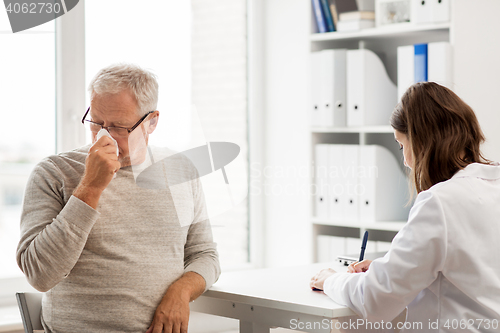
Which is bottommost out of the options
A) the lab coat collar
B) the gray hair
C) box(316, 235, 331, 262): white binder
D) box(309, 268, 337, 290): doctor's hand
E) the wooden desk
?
box(316, 235, 331, 262): white binder

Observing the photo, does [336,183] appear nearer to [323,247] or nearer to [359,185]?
[359,185]

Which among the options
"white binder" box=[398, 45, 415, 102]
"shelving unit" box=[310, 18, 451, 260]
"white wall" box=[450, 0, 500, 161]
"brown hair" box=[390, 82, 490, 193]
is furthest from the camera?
"shelving unit" box=[310, 18, 451, 260]

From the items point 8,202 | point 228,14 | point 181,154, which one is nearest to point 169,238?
point 181,154

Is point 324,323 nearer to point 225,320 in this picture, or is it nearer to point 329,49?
point 225,320

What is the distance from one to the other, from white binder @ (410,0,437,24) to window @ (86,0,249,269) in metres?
0.89

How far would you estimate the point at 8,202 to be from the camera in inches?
86.2

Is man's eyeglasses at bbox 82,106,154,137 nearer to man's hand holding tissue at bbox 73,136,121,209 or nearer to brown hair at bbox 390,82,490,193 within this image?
man's hand holding tissue at bbox 73,136,121,209

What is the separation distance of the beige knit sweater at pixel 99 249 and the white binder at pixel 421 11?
124cm

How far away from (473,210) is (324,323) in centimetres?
45

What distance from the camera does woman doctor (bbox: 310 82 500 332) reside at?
4.24 feet

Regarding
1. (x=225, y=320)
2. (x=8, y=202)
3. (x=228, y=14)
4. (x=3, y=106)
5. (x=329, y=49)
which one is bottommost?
(x=225, y=320)

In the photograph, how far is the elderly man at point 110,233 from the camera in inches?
52.9

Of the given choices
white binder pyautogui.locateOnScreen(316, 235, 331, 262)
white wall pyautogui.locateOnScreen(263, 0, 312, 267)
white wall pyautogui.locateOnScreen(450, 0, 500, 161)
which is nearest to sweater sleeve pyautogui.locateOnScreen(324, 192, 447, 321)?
white wall pyautogui.locateOnScreen(450, 0, 500, 161)

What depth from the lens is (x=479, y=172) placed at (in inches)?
53.9
